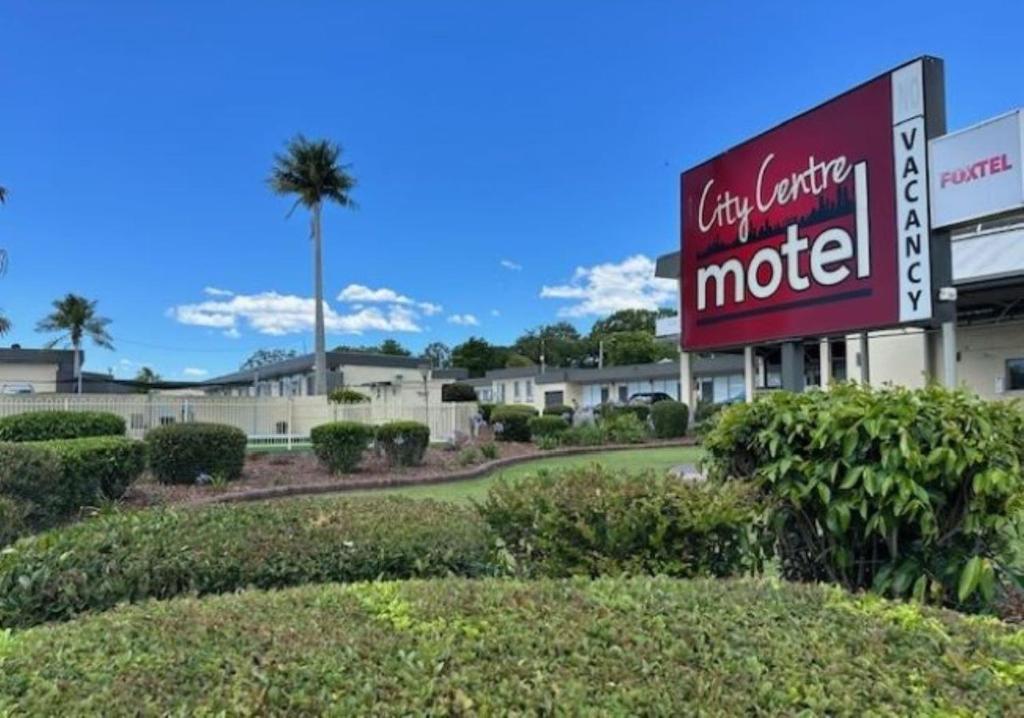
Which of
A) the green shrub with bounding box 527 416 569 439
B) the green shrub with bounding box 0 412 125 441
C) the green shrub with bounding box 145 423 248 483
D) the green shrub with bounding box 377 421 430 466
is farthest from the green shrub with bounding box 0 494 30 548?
the green shrub with bounding box 527 416 569 439

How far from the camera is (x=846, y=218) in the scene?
27.9ft

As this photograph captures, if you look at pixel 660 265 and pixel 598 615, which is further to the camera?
pixel 660 265

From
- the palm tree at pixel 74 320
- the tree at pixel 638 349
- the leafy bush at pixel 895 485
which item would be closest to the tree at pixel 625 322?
the tree at pixel 638 349

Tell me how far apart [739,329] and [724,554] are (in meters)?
6.80

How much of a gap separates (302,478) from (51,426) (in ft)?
13.1

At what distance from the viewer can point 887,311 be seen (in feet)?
26.7

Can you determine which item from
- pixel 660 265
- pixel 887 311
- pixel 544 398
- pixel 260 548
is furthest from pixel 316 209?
pixel 260 548

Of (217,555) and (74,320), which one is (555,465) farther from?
(74,320)

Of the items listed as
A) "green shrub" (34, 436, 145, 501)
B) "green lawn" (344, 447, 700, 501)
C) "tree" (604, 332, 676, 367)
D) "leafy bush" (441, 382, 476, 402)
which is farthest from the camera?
"tree" (604, 332, 676, 367)

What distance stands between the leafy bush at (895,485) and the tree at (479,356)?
81.0 m

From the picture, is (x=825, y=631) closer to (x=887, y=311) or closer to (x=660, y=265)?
(x=887, y=311)

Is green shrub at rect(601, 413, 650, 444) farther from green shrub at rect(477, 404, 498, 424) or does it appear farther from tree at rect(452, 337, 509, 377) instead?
tree at rect(452, 337, 509, 377)

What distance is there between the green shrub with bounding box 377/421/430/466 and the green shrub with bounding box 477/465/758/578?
11.3 meters

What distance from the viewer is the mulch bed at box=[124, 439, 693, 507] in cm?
1127
